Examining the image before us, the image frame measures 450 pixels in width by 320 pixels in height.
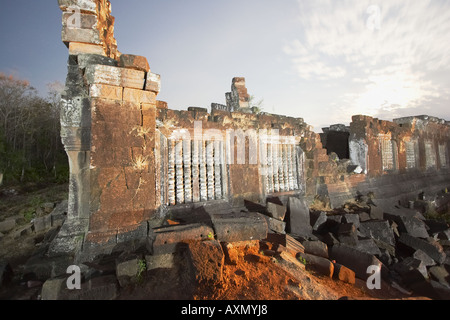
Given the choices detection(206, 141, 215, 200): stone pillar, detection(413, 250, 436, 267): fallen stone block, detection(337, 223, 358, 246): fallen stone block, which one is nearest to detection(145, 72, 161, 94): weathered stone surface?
detection(206, 141, 215, 200): stone pillar

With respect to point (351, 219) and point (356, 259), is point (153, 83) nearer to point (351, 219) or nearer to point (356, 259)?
point (356, 259)

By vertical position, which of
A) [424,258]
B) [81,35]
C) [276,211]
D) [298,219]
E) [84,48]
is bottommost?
[424,258]

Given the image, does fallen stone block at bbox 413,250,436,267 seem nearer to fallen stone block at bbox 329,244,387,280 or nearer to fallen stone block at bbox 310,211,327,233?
fallen stone block at bbox 329,244,387,280

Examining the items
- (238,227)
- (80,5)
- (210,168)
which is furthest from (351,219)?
(80,5)

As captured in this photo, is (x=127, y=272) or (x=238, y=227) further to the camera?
(x=238, y=227)

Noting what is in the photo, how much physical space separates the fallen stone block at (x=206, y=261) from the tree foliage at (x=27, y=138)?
52.0 feet

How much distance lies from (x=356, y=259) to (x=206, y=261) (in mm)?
2505

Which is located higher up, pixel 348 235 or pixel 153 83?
pixel 153 83

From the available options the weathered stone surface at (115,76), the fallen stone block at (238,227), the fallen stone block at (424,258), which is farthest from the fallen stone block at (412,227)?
the weathered stone surface at (115,76)

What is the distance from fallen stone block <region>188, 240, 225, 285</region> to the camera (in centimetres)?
221

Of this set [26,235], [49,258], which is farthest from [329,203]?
[26,235]

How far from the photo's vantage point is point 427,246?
417 cm

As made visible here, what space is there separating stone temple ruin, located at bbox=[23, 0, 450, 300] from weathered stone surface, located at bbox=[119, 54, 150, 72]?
0.01 meters
